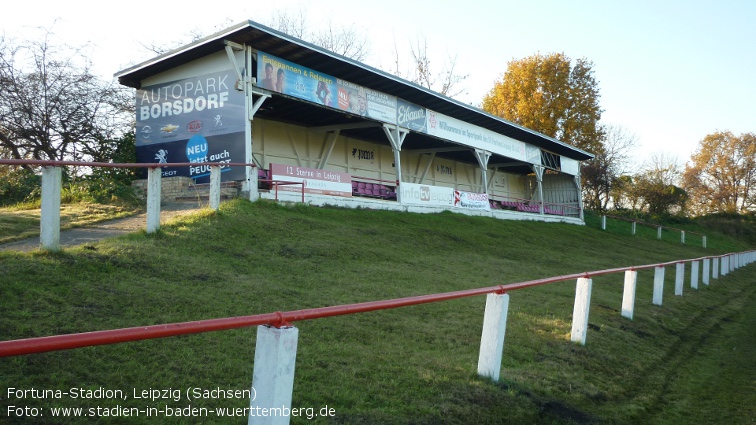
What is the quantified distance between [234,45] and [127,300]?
1171cm

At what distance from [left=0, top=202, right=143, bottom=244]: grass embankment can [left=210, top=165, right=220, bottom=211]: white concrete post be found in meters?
2.62

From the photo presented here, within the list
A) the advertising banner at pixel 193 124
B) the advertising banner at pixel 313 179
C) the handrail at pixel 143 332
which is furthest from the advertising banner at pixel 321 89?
the handrail at pixel 143 332

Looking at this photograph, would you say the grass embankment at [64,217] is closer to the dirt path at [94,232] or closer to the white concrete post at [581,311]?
the dirt path at [94,232]

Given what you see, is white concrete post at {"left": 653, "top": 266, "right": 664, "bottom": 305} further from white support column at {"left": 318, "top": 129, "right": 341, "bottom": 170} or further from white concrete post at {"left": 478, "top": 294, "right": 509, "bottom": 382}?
white support column at {"left": 318, "top": 129, "right": 341, "bottom": 170}

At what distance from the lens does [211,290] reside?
289 inches

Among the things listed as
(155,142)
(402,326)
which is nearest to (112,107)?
(155,142)

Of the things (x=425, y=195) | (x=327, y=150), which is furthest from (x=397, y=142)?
(x=327, y=150)

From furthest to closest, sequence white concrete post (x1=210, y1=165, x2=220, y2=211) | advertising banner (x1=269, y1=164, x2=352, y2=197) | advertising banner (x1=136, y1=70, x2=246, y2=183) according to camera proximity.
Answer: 1. advertising banner (x1=269, y1=164, x2=352, y2=197)
2. advertising banner (x1=136, y1=70, x2=246, y2=183)
3. white concrete post (x1=210, y1=165, x2=220, y2=211)

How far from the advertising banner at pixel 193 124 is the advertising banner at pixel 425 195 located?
7197mm

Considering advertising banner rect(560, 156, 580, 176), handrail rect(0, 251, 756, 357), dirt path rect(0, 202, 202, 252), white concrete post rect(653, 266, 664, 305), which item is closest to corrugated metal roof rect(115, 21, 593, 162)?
dirt path rect(0, 202, 202, 252)

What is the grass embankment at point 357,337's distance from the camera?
4.44 m

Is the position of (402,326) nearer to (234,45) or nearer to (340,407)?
(340,407)

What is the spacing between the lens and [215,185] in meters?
12.0

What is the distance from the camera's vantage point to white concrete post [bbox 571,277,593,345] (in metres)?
7.25
